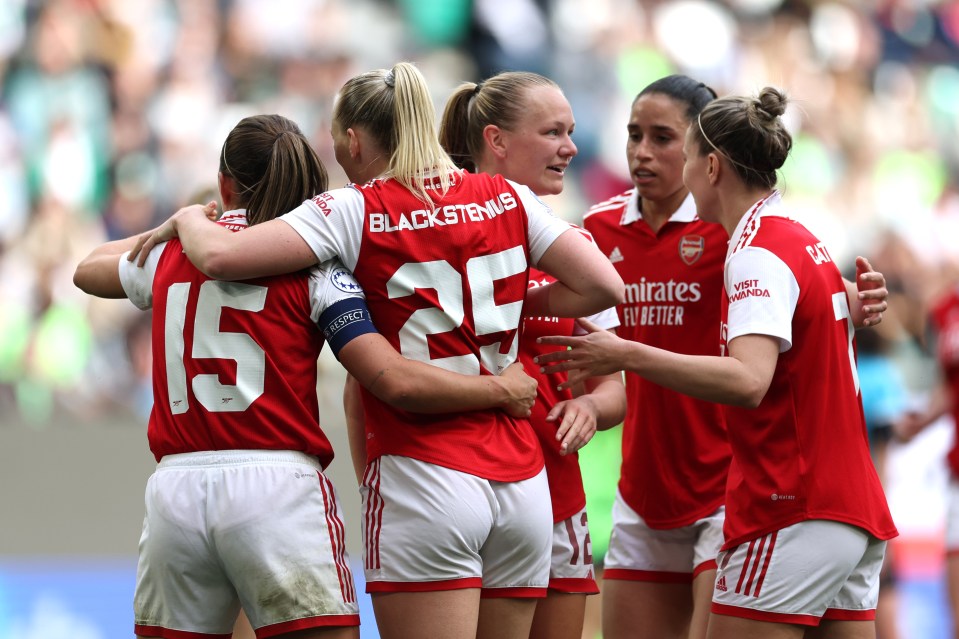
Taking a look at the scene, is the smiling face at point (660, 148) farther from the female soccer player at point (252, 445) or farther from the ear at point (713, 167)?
the female soccer player at point (252, 445)

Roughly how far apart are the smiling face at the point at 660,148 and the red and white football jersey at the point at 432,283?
1.19 m

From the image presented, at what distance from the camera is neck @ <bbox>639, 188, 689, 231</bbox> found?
4.01m

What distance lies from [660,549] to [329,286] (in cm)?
168

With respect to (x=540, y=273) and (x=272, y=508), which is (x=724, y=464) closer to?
(x=540, y=273)

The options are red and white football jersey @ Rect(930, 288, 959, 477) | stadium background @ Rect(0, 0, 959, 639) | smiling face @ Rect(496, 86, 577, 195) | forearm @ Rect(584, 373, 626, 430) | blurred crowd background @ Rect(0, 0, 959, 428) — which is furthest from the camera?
blurred crowd background @ Rect(0, 0, 959, 428)

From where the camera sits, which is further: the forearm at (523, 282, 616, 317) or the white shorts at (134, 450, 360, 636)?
the forearm at (523, 282, 616, 317)

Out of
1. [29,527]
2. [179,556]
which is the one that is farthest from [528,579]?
[29,527]

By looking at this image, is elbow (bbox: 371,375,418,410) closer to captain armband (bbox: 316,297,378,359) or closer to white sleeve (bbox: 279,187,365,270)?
captain armband (bbox: 316,297,378,359)

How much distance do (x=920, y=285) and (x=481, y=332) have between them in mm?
8570

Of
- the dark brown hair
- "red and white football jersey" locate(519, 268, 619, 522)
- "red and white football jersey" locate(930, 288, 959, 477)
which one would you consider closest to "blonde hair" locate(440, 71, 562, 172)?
"red and white football jersey" locate(519, 268, 619, 522)

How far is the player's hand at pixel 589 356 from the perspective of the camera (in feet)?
9.73

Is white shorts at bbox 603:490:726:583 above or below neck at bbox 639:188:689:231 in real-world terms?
below

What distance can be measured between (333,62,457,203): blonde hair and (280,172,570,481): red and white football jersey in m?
0.05

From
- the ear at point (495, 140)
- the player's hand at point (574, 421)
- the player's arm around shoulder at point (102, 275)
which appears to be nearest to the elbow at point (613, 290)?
the player's hand at point (574, 421)
